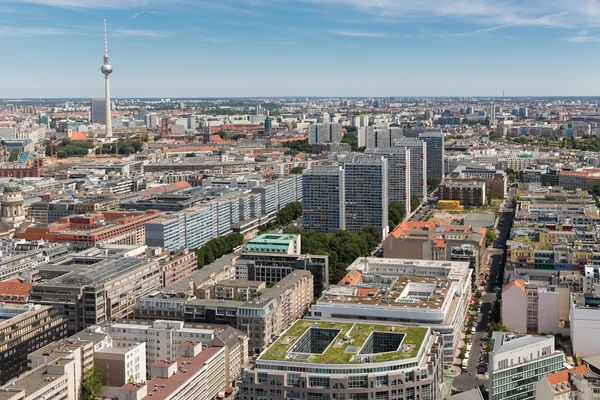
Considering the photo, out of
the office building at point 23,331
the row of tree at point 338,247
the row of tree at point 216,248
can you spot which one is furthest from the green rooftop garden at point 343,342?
the row of tree at point 216,248

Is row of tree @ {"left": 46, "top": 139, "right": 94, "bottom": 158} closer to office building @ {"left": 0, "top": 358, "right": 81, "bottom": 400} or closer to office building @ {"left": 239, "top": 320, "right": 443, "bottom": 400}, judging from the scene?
office building @ {"left": 0, "top": 358, "right": 81, "bottom": 400}

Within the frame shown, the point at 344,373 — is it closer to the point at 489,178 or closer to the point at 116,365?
the point at 116,365

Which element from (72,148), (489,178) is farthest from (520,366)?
(72,148)

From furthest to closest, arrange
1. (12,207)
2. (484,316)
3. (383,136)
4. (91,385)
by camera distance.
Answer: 1. (383,136)
2. (12,207)
3. (484,316)
4. (91,385)

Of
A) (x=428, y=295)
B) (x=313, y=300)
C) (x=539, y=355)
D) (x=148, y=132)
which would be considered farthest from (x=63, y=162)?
(x=539, y=355)

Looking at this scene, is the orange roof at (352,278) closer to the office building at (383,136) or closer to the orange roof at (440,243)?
the orange roof at (440,243)
